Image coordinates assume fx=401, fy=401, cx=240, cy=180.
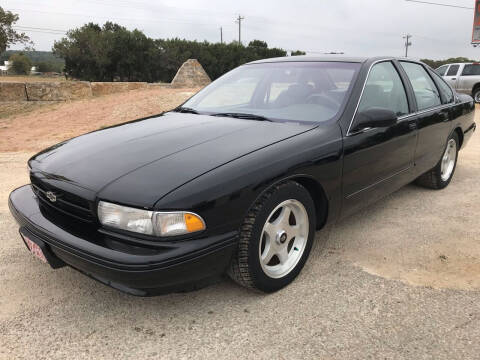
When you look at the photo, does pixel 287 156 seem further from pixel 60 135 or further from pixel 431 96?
pixel 60 135

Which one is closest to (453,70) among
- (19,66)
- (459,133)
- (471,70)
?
(471,70)

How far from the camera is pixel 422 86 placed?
386cm

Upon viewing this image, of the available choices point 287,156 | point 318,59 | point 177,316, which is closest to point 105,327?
point 177,316

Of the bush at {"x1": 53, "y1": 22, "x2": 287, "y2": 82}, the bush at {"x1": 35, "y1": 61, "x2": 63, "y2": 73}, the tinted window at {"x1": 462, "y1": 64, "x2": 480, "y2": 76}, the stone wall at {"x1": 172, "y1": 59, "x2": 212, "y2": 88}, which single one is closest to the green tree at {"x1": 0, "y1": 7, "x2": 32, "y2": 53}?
the bush at {"x1": 53, "y1": 22, "x2": 287, "y2": 82}

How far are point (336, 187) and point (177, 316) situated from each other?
129cm

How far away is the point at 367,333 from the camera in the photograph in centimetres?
210

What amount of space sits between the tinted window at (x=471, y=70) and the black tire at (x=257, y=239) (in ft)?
48.2

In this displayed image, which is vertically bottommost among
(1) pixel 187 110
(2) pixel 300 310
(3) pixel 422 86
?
(2) pixel 300 310

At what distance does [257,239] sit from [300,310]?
19.7 inches

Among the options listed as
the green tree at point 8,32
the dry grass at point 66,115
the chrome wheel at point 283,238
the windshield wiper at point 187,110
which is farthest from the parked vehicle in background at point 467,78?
the green tree at point 8,32

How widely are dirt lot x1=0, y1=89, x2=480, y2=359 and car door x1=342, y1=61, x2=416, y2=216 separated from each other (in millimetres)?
432

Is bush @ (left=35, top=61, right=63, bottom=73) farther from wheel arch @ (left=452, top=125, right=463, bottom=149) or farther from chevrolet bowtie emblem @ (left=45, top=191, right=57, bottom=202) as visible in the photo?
chevrolet bowtie emblem @ (left=45, top=191, right=57, bottom=202)

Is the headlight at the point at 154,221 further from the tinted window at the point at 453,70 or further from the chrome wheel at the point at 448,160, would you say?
the tinted window at the point at 453,70

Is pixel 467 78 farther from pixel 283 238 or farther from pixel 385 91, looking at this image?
pixel 283 238
